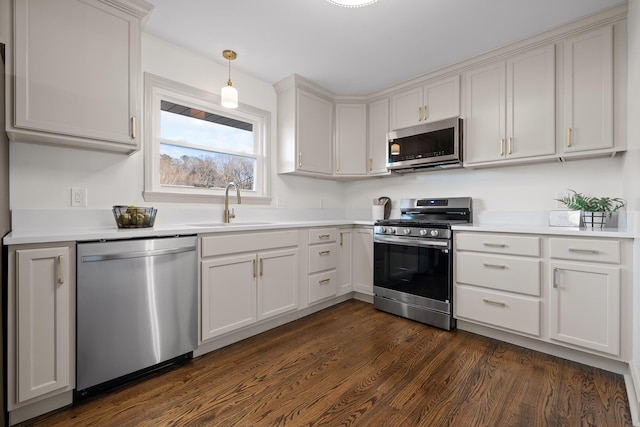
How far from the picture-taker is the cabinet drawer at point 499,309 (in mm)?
2170

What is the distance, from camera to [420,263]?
274 centimetres

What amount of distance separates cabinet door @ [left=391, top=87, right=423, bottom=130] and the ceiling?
30 cm

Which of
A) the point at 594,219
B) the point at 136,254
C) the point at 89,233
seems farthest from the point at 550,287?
the point at 89,233

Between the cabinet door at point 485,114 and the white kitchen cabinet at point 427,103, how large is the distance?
0.13m

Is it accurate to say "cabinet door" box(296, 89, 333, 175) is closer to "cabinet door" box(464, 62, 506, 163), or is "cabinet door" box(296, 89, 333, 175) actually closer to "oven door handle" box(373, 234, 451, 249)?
"oven door handle" box(373, 234, 451, 249)

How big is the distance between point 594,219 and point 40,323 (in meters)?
3.49

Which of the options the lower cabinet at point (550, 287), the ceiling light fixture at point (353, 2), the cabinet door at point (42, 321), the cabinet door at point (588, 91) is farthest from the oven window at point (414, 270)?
the cabinet door at point (42, 321)

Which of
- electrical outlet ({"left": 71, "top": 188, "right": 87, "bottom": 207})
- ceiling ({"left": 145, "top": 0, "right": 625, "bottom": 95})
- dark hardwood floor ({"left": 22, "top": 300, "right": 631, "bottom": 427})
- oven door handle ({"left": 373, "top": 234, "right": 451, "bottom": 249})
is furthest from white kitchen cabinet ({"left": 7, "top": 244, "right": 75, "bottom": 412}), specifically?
oven door handle ({"left": 373, "top": 234, "right": 451, "bottom": 249})

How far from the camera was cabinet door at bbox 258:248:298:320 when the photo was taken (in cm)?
245

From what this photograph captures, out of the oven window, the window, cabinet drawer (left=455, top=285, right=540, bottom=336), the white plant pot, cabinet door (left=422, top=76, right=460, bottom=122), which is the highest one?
cabinet door (left=422, top=76, right=460, bottom=122)

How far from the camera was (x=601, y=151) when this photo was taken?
217cm

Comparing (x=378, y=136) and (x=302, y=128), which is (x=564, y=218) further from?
(x=302, y=128)

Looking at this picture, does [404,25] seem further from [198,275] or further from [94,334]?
[94,334]

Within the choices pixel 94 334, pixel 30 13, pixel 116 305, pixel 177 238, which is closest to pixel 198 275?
pixel 177 238
